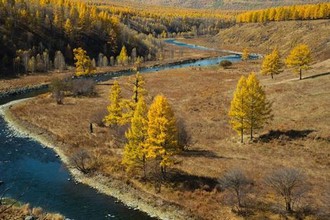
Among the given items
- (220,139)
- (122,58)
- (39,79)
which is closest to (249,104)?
(220,139)

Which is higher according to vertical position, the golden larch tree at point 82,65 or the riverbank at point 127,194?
the golden larch tree at point 82,65

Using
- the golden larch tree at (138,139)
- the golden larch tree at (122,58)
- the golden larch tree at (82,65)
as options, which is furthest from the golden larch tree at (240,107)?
the golden larch tree at (122,58)

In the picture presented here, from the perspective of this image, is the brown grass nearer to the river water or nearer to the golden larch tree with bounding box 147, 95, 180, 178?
the river water

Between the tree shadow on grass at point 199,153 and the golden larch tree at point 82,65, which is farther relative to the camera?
the golden larch tree at point 82,65

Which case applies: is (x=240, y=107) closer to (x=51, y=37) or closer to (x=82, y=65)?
(x=82, y=65)

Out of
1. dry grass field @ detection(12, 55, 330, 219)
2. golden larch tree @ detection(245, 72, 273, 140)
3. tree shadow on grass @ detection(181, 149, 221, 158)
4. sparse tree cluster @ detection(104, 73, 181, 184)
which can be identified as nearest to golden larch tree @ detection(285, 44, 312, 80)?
dry grass field @ detection(12, 55, 330, 219)

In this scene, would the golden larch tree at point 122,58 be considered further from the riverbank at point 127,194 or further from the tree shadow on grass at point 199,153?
the tree shadow on grass at point 199,153

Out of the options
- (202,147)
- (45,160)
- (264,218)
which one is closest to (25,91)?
(45,160)
